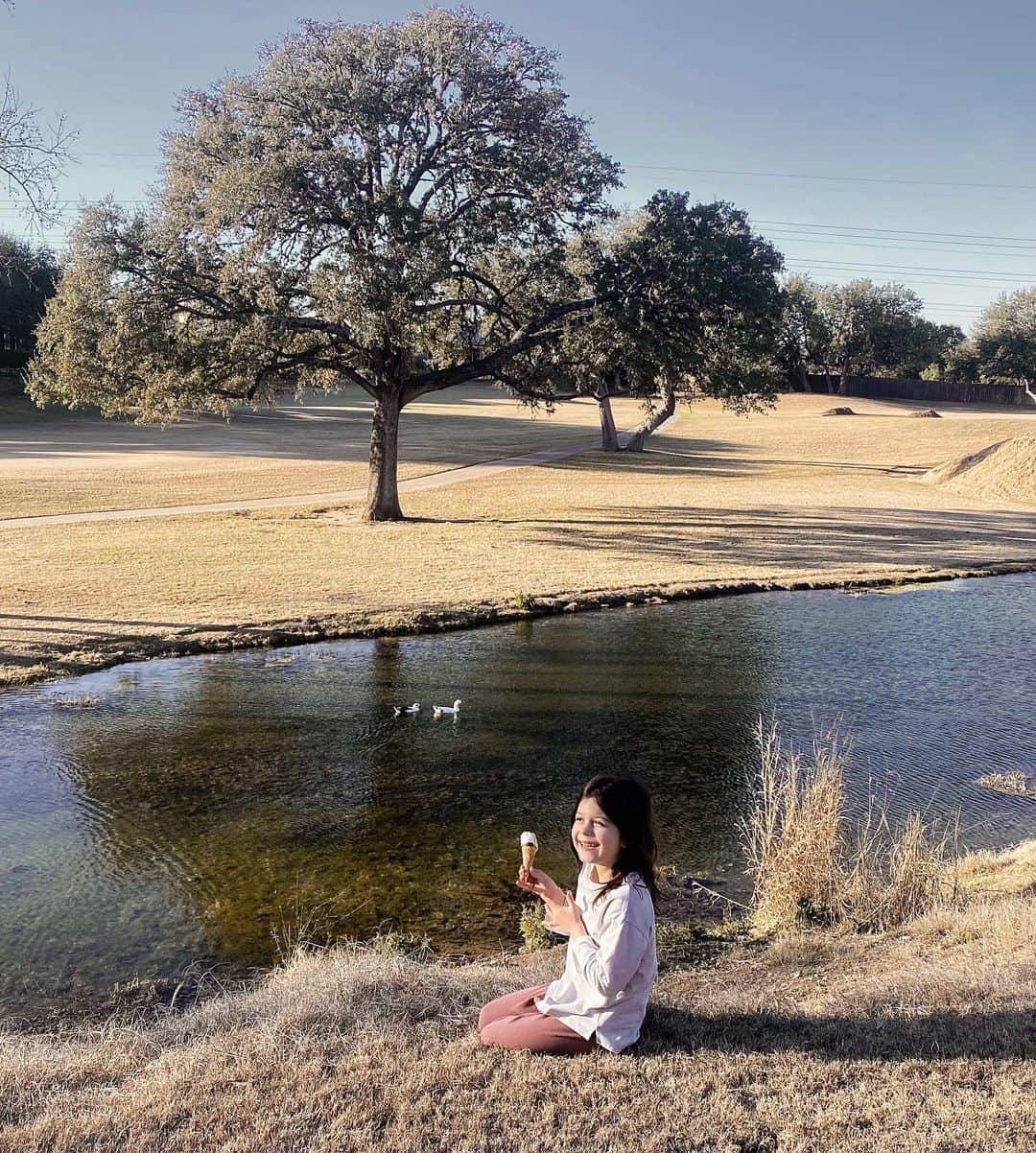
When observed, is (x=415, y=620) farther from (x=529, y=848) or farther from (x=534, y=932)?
(x=529, y=848)

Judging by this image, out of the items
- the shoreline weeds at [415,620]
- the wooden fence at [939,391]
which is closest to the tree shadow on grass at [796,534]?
the shoreline weeds at [415,620]

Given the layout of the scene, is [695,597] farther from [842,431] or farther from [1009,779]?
[842,431]

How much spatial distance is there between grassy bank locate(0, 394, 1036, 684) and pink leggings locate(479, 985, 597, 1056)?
1112cm

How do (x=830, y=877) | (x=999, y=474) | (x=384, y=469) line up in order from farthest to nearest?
(x=999, y=474) → (x=384, y=469) → (x=830, y=877)

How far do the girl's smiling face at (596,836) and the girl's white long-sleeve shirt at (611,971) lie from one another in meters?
0.14

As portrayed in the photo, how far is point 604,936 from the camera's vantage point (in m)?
4.96

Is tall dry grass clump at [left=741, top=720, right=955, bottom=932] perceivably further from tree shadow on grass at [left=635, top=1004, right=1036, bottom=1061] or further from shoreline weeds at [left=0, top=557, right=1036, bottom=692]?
shoreline weeds at [left=0, top=557, right=1036, bottom=692]

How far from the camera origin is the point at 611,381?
3341cm

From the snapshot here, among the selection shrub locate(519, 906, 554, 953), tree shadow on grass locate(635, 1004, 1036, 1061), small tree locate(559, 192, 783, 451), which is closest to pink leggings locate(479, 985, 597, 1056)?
tree shadow on grass locate(635, 1004, 1036, 1061)

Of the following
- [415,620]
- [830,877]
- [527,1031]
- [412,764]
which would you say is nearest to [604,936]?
[527,1031]

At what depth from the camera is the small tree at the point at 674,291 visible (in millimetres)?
25469

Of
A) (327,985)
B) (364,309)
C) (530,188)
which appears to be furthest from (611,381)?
(327,985)

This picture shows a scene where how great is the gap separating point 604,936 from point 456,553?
19.3 metres

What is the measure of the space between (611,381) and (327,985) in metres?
29.1
